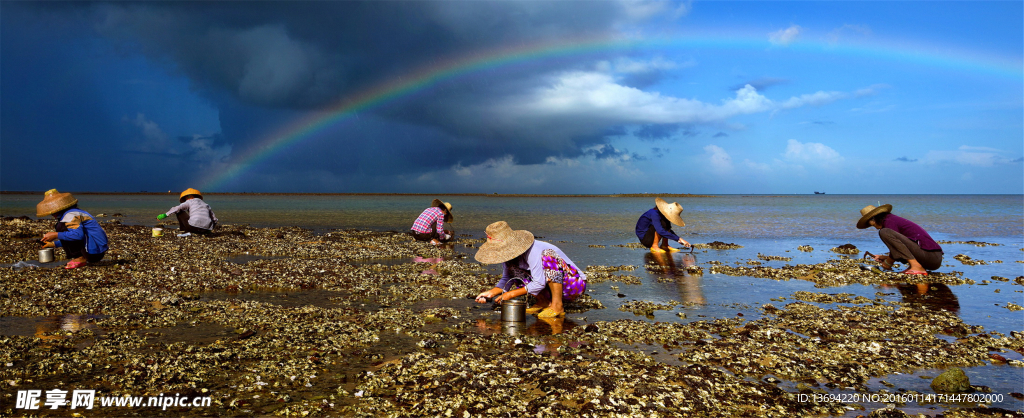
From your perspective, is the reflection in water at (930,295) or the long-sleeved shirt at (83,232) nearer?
the reflection in water at (930,295)

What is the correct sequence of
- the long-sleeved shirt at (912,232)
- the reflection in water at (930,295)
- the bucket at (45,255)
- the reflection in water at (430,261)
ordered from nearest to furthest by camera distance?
the reflection in water at (930,295) < the long-sleeved shirt at (912,232) < the reflection in water at (430,261) < the bucket at (45,255)

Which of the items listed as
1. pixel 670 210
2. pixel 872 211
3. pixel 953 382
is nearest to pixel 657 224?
pixel 670 210

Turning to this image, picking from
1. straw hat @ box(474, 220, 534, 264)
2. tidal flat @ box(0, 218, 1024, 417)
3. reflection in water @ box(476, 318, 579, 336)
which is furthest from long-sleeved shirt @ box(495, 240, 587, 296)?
tidal flat @ box(0, 218, 1024, 417)

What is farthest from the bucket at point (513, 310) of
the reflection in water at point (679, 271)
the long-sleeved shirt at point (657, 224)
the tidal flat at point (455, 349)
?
the long-sleeved shirt at point (657, 224)

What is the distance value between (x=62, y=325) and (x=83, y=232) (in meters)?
7.42

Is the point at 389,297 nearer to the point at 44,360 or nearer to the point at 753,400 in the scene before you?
the point at 44,360

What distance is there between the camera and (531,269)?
31.1ft

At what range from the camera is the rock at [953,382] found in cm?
610

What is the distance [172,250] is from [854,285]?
21821mm

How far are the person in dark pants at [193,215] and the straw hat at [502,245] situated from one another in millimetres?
19382

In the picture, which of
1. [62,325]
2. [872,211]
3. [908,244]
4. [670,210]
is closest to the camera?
[62,325]

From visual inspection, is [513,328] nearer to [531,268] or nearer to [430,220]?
[531,268]

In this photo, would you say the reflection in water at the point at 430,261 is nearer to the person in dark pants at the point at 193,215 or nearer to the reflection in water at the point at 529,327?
the reflection in water at the point at 529,327

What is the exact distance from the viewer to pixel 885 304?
11.0m
